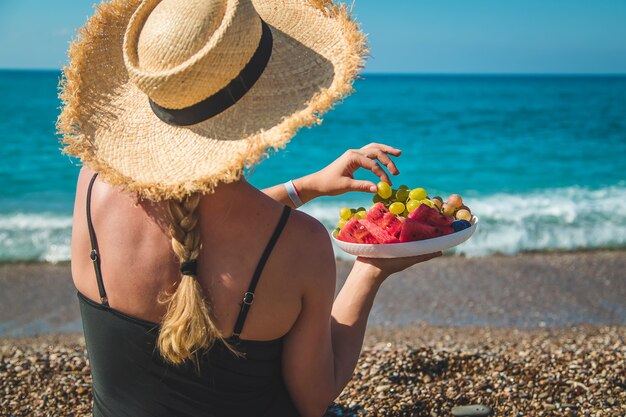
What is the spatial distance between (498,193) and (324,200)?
4.81 metres

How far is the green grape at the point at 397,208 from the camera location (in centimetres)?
290

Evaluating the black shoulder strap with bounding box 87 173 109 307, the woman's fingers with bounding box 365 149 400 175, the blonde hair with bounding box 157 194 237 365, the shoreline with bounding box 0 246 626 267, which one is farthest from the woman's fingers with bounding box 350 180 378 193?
the shoreline with bounding box 0 246 626 267

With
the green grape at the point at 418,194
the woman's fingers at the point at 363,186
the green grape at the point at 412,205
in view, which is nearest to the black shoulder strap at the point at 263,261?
the woman's fingers at the point at 363,186

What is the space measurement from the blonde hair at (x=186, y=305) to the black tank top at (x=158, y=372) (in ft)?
0.40

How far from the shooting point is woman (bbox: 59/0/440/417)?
1.88 m

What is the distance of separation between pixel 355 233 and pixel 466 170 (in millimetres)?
15475

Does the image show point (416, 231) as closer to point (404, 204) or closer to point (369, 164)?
point (369, 164)

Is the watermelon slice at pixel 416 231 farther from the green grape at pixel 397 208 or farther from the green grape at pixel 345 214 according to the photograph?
the green grape at pixel 345 214

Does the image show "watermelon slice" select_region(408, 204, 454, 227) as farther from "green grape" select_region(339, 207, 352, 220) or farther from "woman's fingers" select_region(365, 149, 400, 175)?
"green grape" select_region(339, 207, 352, 220)

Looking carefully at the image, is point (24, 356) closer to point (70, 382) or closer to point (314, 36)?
point (70, 382)

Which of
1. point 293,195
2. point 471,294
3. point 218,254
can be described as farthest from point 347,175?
point 471,294

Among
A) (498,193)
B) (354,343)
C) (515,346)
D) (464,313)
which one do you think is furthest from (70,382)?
(498,193)

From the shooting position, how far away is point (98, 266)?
2.11 m

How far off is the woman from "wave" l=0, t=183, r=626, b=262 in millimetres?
6359
